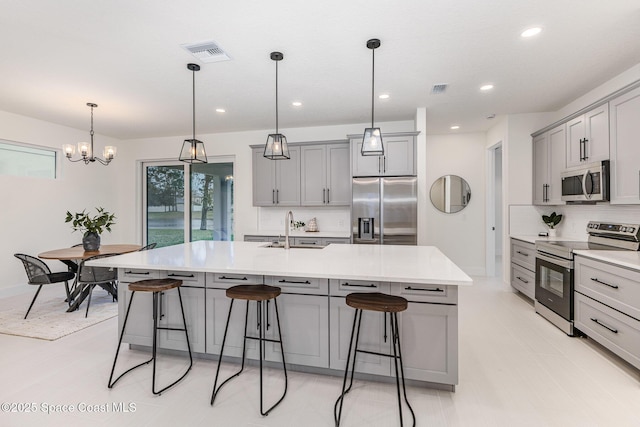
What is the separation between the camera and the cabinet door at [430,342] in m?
2.15

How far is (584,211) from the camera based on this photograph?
13.1 feet

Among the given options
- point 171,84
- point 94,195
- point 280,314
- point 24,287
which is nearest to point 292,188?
point 171,84

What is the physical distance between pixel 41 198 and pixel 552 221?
25.4ft

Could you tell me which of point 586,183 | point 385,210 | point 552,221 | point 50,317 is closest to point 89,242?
point 50,317

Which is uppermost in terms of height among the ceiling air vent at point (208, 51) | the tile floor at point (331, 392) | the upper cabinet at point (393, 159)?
the ceiling air vent at point (208, 51)

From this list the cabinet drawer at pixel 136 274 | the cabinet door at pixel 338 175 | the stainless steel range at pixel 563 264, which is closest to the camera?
the cabinet drawer at pixel 136 274

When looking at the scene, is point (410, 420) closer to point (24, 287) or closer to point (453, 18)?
point (453, 18)

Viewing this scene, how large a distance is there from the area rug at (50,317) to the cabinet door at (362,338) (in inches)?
112

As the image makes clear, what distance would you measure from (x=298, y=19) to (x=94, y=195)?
5.47 m

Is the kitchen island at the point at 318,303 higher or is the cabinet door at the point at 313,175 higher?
the cabinet door at the point at 313,175

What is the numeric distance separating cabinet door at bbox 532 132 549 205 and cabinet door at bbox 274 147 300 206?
3543 millimetres

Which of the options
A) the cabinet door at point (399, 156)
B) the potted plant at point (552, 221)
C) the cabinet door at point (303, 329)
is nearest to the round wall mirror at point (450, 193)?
the potted plant at point (552, 221)

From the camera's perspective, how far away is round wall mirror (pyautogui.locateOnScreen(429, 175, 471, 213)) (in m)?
5.88

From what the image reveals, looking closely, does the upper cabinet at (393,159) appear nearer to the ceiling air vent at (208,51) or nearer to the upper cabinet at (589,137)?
the upper cabinet at (589,137)
